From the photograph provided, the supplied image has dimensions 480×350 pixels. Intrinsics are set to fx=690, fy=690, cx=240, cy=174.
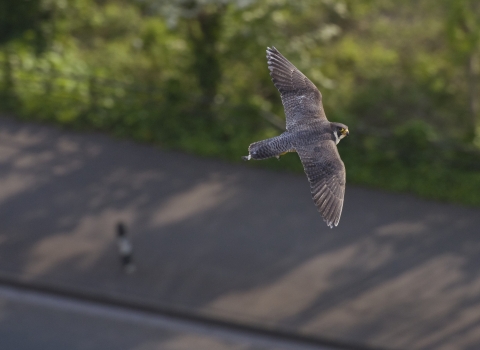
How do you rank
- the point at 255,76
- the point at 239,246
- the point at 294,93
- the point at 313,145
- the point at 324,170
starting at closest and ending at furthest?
1. the point at 324,170
2. the point at 313,145
3. the point at 294,93
4. the point at 239,246
5. the point at 255,76

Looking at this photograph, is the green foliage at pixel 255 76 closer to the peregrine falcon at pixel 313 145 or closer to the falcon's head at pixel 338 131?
the peregrine falcon at pixel 313 145

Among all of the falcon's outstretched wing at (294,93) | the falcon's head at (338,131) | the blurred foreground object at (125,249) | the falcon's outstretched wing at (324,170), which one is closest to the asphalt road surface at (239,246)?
the blurred foreground object at (125,249)

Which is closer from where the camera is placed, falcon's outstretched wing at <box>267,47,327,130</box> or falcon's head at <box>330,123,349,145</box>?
falcon's head at <box>330,123,349,145</box>

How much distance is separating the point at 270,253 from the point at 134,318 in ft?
10.9

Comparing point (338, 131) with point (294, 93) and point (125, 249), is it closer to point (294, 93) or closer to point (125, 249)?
point (294, 93)

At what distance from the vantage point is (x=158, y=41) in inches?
838

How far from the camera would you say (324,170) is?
8.94m

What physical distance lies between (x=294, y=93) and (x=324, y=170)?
1.77 m

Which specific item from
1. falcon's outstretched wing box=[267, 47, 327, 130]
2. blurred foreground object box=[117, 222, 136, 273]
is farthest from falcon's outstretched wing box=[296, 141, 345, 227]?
blurred foreground object box=[117, 222, 136, 273]

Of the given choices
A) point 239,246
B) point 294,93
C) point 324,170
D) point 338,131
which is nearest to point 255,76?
point 239,246

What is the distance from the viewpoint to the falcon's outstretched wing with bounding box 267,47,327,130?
9820 mm

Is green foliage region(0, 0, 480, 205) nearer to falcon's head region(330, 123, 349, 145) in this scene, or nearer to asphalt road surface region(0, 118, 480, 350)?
asphalt road surface region(0, 118, 480, 350)

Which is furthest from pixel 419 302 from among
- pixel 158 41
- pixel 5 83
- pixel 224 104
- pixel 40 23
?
pixel 40 23

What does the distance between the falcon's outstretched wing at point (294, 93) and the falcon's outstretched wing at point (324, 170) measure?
721 mm
